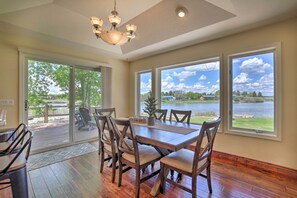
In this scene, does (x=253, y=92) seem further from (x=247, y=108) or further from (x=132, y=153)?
(x=132, y=153)

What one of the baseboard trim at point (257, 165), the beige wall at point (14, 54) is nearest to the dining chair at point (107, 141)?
the beige wall at point (14, 54)

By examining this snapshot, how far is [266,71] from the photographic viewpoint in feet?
8.85

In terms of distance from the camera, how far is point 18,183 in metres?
1.30

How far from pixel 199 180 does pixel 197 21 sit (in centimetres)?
266

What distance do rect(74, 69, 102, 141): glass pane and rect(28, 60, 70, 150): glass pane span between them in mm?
251

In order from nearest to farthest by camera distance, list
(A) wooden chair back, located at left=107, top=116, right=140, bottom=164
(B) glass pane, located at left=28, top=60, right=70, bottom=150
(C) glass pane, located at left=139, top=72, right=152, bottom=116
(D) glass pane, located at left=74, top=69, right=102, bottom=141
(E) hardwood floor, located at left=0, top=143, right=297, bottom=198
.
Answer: (A) wooden chair back, located at left=107, top=116, right=140, bottom=164
(E) hardwood floor, located at left=0, top=143, right=297, bottom=198
(B) glass pane, located at left=28, top=60, right=70, bottom=150
(D) glass pane, located at left=74, top=69, right=102, bottom=141
(C) glass pane, located at left=139, top=72, right=152, bottom=116

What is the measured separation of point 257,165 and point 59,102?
444 cm

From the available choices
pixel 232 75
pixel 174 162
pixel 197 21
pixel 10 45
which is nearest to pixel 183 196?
pixel 174 162

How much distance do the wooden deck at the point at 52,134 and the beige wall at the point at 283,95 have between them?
3.48m

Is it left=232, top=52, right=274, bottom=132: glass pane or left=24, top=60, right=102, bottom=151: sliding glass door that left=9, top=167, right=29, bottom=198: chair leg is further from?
left=232, top=52, right=274, bottom=132: glass pane

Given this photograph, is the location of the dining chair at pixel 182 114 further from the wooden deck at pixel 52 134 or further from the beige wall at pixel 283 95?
the wooden deck at pixel 52 134

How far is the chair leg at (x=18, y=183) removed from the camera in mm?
1272

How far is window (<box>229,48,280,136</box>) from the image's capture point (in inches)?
104

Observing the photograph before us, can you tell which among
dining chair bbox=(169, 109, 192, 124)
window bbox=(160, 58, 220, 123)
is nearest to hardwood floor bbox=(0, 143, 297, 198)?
dining chair bbox=(169, 109, 192, 124)
